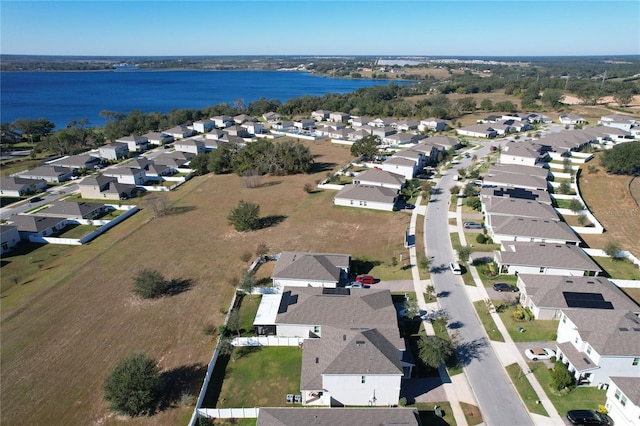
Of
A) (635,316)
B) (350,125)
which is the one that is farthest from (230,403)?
(350,125)

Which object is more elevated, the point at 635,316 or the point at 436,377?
the point at 635,316

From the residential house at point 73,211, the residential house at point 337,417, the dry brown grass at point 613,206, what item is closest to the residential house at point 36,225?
the residential house at point 73,211

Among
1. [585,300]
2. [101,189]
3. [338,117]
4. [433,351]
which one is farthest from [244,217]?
[338,117]

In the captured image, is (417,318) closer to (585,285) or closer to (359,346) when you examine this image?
(359,346)

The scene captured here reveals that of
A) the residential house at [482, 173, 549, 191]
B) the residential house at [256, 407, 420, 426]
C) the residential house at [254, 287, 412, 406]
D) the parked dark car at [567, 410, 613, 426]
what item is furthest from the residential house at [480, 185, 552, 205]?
the residential house at [256, 407, 420, 426]

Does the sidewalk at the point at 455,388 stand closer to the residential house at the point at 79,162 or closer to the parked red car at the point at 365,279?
the parked red car at the point at 365,279

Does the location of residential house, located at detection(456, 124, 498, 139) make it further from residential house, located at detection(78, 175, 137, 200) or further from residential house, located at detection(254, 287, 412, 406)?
residential house, located at detection(78, 175, 137, 200)
